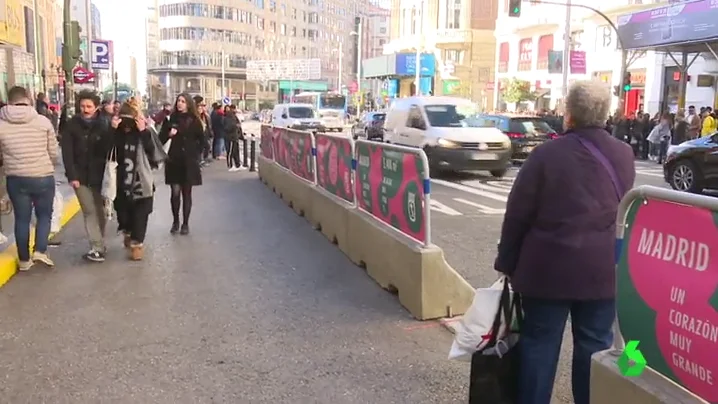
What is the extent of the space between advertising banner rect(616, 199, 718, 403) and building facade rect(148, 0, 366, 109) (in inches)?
4232

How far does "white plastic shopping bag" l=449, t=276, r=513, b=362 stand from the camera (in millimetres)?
3514

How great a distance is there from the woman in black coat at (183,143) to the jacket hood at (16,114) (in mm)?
2375

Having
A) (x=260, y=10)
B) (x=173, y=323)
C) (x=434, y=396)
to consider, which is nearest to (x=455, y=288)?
(x=434, y=396)

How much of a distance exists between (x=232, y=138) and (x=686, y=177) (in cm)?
1187

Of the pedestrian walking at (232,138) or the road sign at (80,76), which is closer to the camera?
Answer: the pedestrian walking at (232,138)

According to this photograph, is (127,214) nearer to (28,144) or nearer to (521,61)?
(28,144)

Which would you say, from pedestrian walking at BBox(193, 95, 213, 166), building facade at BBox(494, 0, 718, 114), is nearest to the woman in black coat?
pedestrian walking at BBox(193, 95, 213, 166)

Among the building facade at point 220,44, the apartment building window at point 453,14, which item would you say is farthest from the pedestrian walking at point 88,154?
the building facade at point 220,44

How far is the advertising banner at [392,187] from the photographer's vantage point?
19.9 feet

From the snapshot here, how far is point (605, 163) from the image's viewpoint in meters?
3.39

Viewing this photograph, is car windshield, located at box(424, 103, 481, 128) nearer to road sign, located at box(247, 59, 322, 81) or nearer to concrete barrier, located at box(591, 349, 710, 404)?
concrete barrier, located at box(591, 349, 710, 404)

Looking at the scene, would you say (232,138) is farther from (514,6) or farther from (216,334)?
(216,334)

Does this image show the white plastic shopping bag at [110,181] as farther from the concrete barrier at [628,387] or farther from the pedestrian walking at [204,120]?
the concrete barrier at [628,387]

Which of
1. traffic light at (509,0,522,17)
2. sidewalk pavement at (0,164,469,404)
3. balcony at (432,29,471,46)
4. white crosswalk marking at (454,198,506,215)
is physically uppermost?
balcony at (432,29,471,46)
